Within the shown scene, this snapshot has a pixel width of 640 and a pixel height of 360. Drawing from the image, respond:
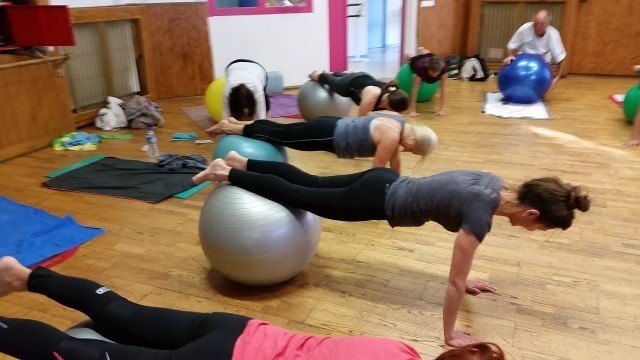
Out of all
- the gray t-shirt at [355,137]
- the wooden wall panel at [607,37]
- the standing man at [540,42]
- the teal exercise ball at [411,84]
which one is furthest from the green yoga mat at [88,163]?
the wooden wall panel at [607,37]

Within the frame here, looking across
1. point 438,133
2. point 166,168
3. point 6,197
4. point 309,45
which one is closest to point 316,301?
point 166,168

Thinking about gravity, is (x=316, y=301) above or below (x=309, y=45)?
below

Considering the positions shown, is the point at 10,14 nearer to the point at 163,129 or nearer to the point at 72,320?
the point at 163,129

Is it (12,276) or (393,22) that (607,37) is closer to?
(393,22)

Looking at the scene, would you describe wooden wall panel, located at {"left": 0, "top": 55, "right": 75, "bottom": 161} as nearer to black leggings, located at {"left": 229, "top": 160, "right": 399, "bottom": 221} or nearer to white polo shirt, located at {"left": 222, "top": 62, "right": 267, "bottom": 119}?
white polo shirt, located at {"left": 222, "top": 62, "right": 267, "bottom": 119}

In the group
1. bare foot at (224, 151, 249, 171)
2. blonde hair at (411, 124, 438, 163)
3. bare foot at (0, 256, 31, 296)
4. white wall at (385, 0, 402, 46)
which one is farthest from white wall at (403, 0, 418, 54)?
bare foot at (0, 256, 31, 296)

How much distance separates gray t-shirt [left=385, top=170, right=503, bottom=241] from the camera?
192 centimetres

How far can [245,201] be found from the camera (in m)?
2.27

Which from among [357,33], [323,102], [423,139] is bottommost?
[323,102]

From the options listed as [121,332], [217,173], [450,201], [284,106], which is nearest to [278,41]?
[284,106]

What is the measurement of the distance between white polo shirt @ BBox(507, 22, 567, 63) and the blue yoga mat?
16.7 ft

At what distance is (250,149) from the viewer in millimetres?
3012

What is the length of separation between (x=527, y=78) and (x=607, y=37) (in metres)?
2.47

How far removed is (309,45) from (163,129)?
2.54 meters
